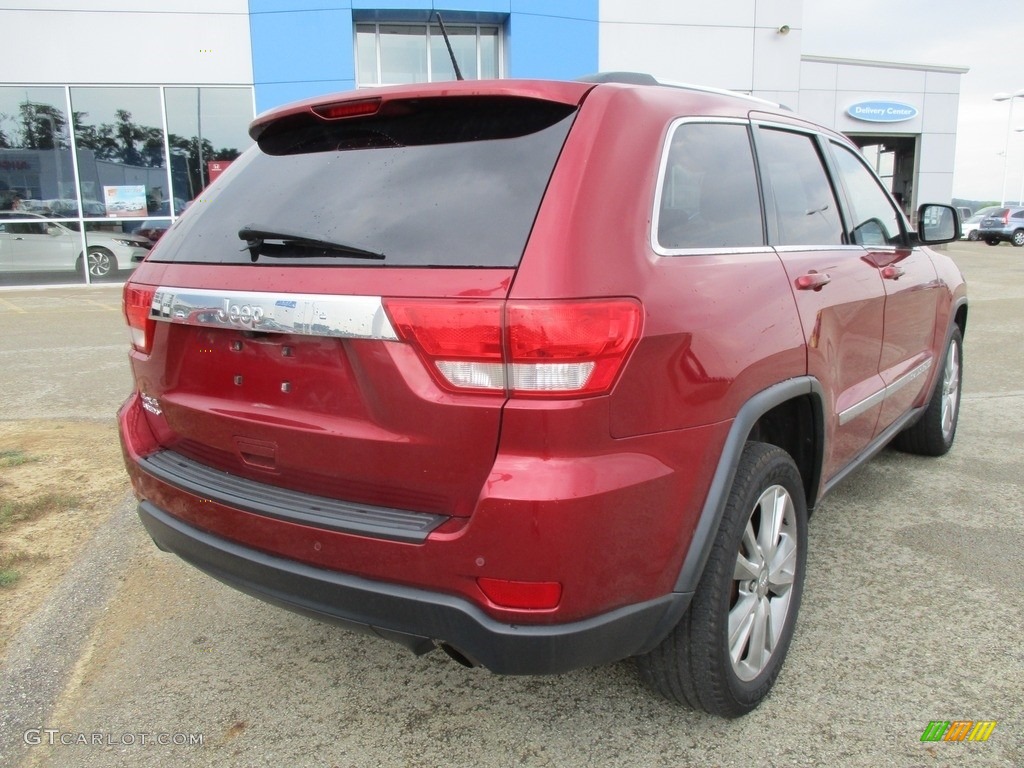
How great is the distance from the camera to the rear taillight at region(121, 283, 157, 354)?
8.02 ft

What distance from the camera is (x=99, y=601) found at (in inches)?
125

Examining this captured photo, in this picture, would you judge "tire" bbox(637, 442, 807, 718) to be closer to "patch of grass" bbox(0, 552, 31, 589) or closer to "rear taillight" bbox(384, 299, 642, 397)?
"rear taillight" bbox(384, 299, 642, 397)

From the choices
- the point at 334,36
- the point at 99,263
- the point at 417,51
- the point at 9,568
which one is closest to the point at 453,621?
the point at 9,568

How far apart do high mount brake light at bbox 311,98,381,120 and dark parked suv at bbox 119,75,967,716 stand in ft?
0.04

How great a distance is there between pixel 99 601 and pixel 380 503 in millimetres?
1851

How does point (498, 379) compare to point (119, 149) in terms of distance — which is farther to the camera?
point (119, 149)

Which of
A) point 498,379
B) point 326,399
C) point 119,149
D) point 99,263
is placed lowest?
point 99,263

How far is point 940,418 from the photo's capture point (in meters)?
4.54

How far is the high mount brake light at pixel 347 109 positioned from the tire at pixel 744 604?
1.43 metres

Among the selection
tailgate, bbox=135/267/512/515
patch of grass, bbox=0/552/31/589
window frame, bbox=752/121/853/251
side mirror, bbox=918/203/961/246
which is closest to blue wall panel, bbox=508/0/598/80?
side mirror, bbox=918/203/961/246

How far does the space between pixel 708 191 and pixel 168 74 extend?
53.9 feet

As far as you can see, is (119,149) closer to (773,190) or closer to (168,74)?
(168,74)

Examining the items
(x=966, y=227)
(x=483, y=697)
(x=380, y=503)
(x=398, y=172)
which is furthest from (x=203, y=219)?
(x=966, y=227)

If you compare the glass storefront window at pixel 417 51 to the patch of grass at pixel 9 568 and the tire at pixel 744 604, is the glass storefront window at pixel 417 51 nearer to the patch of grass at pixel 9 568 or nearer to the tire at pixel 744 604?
the patch of grass at pixel 9 568
